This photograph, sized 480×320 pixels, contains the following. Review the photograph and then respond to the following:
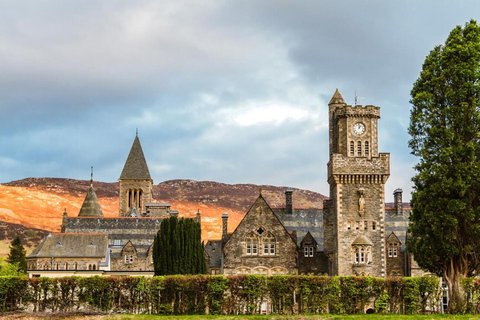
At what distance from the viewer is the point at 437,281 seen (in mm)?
41719

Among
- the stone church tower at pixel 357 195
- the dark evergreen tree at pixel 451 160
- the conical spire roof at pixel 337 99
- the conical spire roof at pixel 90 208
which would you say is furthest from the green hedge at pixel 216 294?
the conical spire roof at pixel 90 208

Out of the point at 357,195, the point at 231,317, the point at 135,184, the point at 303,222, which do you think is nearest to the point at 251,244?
the point at 303,222

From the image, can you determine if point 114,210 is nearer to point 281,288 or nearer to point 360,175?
point 360,175

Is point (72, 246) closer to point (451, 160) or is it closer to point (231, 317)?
point (231, 317)

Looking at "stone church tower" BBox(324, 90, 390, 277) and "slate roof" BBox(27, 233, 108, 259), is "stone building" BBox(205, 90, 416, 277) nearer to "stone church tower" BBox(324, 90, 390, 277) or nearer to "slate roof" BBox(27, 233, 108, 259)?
"stone church tower" BBox(324, 90, 390, 277)

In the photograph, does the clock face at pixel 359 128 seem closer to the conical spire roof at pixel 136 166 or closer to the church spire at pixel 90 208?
the church spire at pixel 90 208

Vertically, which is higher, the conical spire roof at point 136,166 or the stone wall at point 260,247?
the conical spire roof at point 136,166

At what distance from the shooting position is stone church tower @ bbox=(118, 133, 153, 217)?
12081cm

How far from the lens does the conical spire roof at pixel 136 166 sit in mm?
121750

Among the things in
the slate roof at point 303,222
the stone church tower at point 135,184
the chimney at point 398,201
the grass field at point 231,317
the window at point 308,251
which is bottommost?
the grass field at point 231,317

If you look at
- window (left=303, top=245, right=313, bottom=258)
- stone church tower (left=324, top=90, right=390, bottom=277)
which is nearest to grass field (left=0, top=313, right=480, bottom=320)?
stone church tower (left=324, top=90, right=390, bottom=277)

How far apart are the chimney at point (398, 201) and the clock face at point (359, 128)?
42.1 ft

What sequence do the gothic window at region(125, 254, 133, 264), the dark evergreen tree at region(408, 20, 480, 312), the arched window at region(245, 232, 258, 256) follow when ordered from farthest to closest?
the gothic window at region(125, 254, 133, 264)
the arched window at region(245, 232, 258, 256)
the dark evergreen tree at region(408, 20, 480, 312)

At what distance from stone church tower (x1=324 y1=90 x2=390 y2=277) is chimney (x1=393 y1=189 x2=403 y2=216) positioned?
10.5 m
